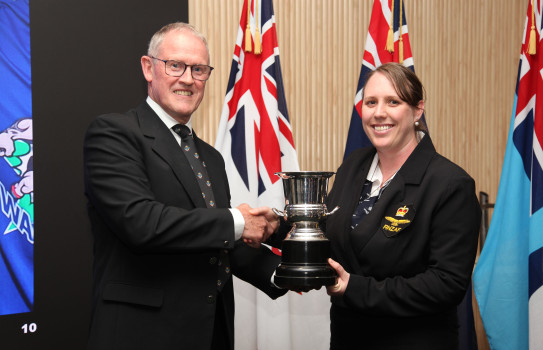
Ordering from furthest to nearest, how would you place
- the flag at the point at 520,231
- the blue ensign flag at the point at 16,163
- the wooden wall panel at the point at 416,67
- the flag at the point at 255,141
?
the wooden wall panel at the point at 416,67 < the flag at the point at 255,141 < the flag at the point at 520,231 < the blue ensign flag at the point at 16,163

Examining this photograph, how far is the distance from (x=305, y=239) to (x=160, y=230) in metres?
0.53

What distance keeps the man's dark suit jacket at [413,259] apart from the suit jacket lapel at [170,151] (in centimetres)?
63

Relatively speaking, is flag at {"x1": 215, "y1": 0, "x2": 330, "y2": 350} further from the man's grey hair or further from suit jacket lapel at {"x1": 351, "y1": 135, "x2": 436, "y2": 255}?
suit jacket lapel at {"x1": 351, "y1": 135, "x2": 436, "y2": 255}

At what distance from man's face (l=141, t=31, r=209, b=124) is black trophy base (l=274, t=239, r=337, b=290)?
28.1 inches

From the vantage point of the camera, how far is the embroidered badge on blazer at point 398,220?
2.07m

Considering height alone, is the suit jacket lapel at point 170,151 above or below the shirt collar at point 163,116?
below

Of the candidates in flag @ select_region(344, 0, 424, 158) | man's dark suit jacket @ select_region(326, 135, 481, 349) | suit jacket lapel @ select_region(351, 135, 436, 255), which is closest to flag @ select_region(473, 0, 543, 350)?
flag @ select_region(344, 0, 424, 158)

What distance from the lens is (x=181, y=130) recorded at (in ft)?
7.47

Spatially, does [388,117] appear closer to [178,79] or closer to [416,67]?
[178,79]

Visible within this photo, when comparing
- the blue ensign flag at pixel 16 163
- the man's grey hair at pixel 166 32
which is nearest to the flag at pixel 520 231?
the man's grey hair at pixel 166 32

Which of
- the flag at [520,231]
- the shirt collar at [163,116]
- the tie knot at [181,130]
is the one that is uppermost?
the shirt collar at [163,116]

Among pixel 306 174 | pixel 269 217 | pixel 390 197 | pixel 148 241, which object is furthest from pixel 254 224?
pixel 390 197

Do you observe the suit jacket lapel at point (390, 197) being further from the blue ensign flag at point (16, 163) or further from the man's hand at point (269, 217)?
the blue ensign flag at point (16, 163)

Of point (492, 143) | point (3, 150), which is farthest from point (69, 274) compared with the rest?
point (492, 143)
